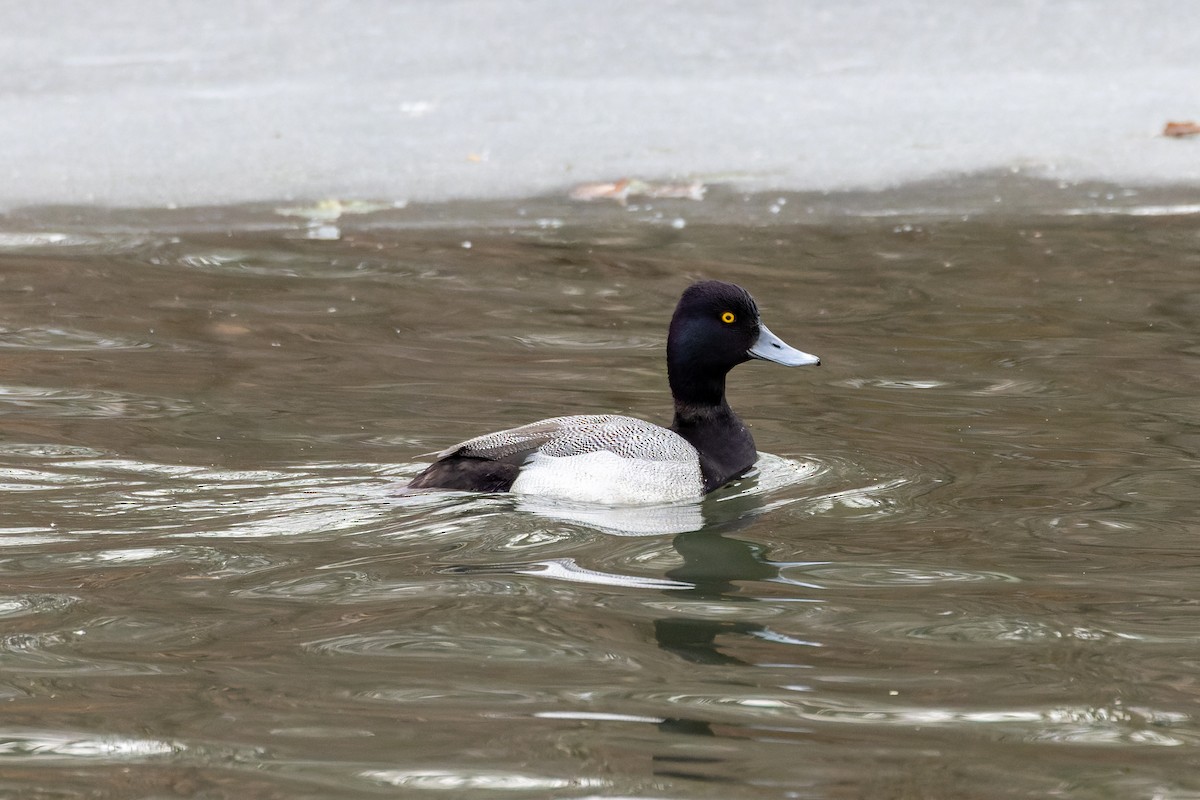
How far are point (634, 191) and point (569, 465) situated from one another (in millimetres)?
4964

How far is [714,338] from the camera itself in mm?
6371

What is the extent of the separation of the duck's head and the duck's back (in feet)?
1.65

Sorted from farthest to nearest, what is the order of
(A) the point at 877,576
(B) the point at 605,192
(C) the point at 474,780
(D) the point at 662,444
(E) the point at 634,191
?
(E) the point at 634,191 → (B) the point at 605,192 → (D) the point at 662,444 → (A) the point at 877,576 → (C) the point at 474,780

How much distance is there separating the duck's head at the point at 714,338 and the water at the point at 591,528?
38 centimetres

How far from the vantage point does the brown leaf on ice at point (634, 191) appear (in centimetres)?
1030

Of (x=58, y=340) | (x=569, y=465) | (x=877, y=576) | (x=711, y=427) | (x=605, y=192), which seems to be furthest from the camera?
(x=605, y=192)

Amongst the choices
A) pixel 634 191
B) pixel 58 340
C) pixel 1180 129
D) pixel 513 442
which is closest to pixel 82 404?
pixel 58 340

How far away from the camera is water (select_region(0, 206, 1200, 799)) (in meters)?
3.44

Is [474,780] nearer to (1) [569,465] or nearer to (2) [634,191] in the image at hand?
(1) [569,465]

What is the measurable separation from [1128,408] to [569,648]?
3274 millimetres

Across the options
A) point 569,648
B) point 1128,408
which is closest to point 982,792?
point 569,648

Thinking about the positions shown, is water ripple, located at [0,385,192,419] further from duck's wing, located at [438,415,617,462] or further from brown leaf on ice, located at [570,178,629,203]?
brown leaf on ice, located at [570,178,629,203]

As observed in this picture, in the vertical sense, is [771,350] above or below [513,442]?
above

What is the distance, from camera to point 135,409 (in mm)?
6680
